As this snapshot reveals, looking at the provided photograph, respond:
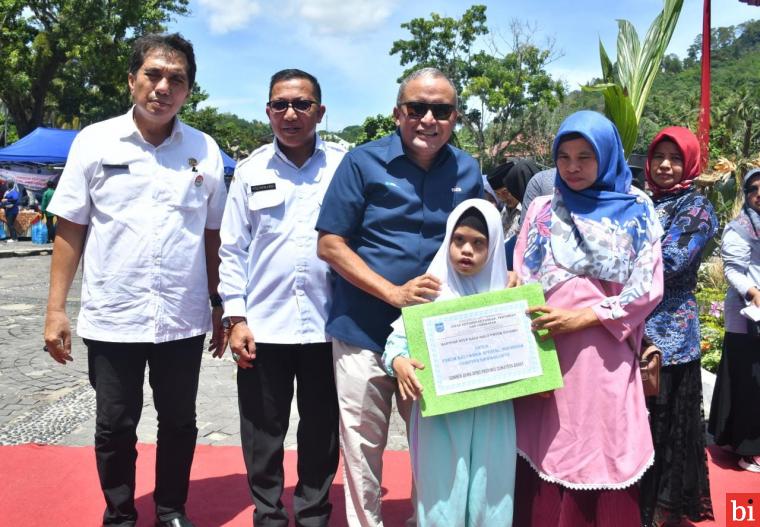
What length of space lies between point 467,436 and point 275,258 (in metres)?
1.08

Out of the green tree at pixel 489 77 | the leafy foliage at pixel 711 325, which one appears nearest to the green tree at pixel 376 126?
the green tree at pixel 489 77

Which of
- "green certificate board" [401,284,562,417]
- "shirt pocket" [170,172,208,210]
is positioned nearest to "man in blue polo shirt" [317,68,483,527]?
"green certificate board" [401,284,562,417]

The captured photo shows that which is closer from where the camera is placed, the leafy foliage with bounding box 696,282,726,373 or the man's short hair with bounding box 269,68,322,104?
the man's short hair with bounding box 269,68,322,104

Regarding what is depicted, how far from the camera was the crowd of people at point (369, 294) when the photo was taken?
232cm

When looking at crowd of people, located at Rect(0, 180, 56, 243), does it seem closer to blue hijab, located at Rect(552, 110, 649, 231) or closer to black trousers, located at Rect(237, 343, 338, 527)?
black trousers, located at Rect(237, 343, 338, 527)

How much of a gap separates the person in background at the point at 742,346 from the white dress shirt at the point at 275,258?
8.95ft

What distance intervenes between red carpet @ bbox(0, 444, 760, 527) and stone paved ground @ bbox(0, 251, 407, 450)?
313mm

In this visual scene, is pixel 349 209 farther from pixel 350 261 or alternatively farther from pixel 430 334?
pixel 430 334

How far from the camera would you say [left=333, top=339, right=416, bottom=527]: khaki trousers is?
2572mm

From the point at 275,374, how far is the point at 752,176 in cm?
313

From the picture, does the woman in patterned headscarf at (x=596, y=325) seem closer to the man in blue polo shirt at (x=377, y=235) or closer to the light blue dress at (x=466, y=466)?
the light blue dress at (x=466, y=466)

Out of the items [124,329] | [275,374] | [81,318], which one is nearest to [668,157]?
[275,374]

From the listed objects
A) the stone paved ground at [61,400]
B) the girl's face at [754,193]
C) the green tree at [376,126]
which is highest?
the green tree at [376,126]

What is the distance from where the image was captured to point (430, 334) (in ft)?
7.37
